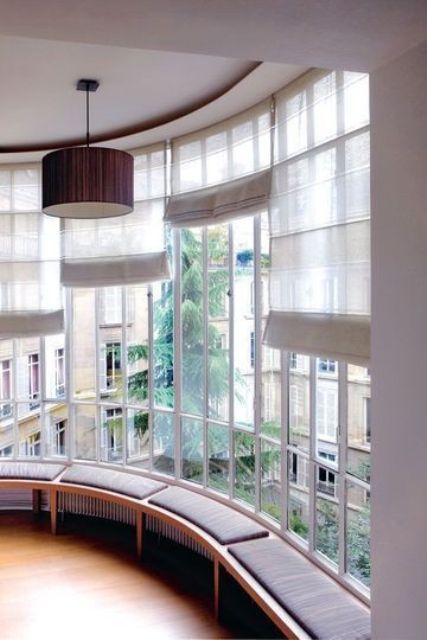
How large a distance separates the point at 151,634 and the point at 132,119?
3.40 m

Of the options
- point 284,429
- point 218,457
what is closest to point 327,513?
point 284,429

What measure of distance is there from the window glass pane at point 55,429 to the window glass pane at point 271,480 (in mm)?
2283

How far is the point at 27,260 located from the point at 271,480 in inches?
117

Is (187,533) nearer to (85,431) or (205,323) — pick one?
(205,323)

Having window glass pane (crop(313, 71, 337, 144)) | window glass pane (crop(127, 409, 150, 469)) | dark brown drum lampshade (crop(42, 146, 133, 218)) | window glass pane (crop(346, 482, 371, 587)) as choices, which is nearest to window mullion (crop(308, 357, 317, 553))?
window glass pane (crop(346, 482, 371, 587))

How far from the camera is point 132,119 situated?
12.9 ft

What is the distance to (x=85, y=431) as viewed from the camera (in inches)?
201

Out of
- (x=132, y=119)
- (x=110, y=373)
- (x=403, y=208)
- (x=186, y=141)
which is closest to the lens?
(x=403, y=208)

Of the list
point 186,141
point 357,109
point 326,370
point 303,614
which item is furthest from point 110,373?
point 357,109

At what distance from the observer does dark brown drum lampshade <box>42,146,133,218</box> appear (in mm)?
2900

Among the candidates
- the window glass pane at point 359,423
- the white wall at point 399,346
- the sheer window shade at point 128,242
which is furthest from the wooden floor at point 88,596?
the sheer window shade at point 128,242

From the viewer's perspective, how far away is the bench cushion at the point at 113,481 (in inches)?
169

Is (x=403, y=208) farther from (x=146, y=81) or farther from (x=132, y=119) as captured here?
(x=132, y=119)

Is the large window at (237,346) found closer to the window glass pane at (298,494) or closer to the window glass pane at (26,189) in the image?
the window glass pane at (298,494)
